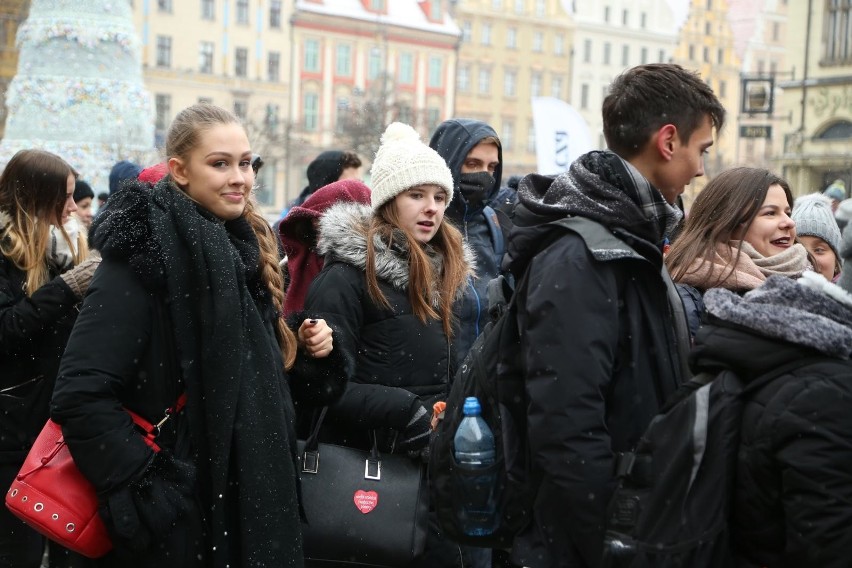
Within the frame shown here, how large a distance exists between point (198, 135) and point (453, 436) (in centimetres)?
121

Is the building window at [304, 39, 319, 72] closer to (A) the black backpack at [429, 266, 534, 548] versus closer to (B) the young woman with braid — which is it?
(B) the young woman with braid

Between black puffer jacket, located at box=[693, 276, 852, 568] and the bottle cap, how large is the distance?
58 centimetres

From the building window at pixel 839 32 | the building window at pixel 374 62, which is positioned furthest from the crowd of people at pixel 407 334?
the building window at pixel 374 62

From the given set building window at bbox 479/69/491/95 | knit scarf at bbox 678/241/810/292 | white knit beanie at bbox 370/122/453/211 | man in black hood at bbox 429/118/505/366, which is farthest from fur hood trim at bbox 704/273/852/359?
building window at bbox 479/69/491/95

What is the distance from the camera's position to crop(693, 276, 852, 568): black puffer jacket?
2033 millimetres

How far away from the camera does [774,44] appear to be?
312ft

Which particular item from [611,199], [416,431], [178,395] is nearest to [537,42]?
[416,431]

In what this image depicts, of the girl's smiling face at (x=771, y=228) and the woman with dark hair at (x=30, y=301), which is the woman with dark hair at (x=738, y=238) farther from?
the woman with dark hair at (x=30, y=301)

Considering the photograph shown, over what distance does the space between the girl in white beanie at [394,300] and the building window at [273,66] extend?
64.0m

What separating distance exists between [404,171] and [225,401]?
1524 millimetres

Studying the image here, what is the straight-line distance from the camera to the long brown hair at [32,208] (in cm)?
445

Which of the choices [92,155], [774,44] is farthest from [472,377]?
[774,44]

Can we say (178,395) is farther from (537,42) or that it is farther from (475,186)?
(537,42)

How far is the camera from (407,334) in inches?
155
